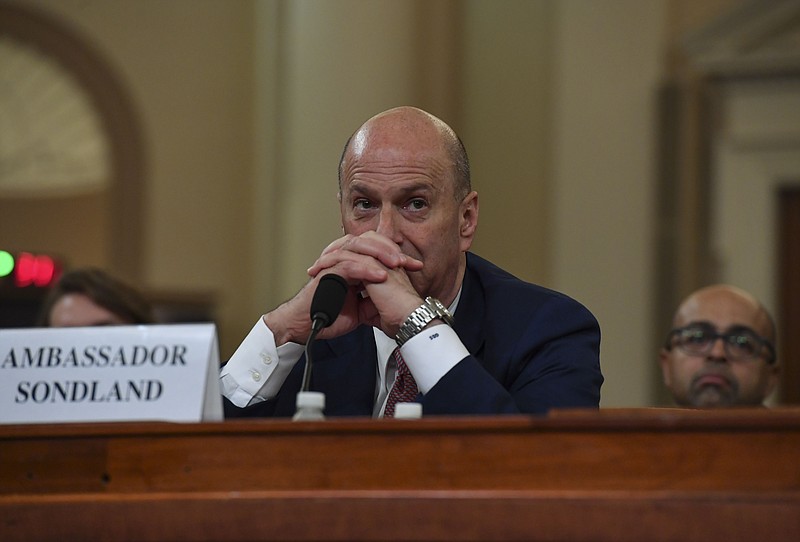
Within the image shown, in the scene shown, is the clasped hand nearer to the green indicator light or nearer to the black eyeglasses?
the black eyeglasses

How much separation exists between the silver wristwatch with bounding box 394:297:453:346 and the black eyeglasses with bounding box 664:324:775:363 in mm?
1877

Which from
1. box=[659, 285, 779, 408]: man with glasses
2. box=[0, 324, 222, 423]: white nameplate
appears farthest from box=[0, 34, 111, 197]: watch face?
box=[0, 324, 222, 423]: white nameplate

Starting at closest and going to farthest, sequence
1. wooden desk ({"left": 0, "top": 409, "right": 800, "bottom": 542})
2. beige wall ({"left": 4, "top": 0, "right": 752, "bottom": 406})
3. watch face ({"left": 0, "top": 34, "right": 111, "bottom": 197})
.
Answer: wooden desk ({"left": 0, "top": 409, "right": 800, "bottom": 542}), beige wall ({"left": 4, "top": 0, "right": 752, "bottom": 406}), watch face ({"left": 0, "top": 34, "right": 111, "bottom": 197})

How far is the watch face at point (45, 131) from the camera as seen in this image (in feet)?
26.8

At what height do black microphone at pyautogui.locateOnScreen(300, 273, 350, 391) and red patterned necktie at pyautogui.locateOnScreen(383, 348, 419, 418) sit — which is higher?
black microphone at pyautogui.locateOnScreen(300, 273, 350, 391)

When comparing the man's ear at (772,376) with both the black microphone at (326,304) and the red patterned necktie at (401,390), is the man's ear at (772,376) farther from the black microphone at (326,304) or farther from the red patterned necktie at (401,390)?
the black microphone at (326,304)

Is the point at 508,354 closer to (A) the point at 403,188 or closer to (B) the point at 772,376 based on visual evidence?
(A) the point at 403,188

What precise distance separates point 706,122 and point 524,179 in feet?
2.99

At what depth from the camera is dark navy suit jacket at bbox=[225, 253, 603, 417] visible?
86.0 inches

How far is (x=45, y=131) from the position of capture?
8617 millimetres

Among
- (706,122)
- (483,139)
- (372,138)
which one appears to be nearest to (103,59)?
(483,139)

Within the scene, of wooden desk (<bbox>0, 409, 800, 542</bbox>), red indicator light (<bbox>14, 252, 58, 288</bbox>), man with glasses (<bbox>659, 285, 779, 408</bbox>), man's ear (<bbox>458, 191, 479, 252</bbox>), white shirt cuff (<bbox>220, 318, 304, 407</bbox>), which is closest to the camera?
wooden desk (<bbox>0, 409, 800, 542</bbox>)

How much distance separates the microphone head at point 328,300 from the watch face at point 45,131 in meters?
6.09

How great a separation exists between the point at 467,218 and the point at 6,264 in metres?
4.43
